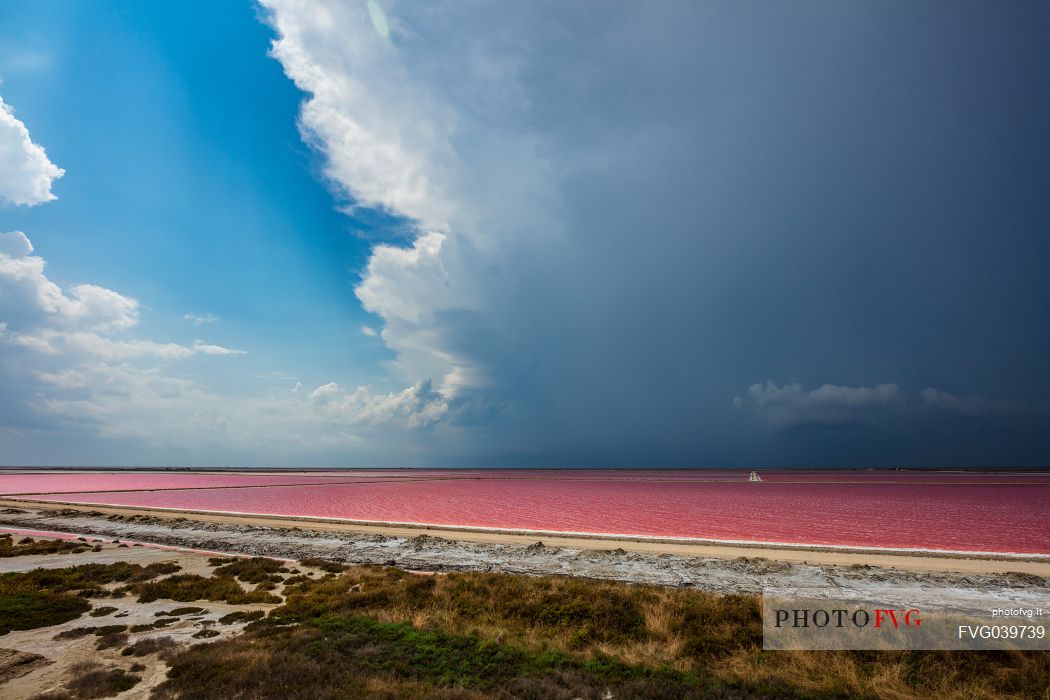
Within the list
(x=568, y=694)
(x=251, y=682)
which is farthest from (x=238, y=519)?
(x=568, y=694)

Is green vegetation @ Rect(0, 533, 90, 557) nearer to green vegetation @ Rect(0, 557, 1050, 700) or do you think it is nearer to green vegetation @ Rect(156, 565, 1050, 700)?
green vegetation @ Rect(0, 557, 1050, 700)

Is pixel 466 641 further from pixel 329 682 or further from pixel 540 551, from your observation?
pixel 540 551

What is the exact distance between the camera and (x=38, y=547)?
79.0 ft

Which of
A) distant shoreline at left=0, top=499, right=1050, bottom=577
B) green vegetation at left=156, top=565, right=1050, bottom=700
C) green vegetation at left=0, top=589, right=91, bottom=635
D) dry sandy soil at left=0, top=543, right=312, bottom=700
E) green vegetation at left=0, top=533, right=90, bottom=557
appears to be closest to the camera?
green vegetation at left=156, top=565, right=1050, bottom=700

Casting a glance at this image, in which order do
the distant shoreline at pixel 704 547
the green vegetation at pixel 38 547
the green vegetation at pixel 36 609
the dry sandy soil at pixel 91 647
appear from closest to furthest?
the dry sandy soil at pixel 91 647 → the green vegetation at pixel 36 609 → the distant shoreline at pixel 704 547 → the green vegetation at pixel 38 547

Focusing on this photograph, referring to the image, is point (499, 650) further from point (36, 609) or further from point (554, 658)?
point (36, 609)

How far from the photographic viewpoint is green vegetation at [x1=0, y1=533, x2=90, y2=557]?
76.1 ft

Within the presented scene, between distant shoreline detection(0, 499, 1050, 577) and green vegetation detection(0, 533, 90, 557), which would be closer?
distant shoreline detection(0, 499, 1050, 577)

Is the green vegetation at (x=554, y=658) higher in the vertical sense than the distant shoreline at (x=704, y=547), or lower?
higher

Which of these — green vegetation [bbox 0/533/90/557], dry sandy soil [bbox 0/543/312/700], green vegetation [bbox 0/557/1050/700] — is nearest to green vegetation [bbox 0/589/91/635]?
green vegetation [bbox 0/557/1050/700]

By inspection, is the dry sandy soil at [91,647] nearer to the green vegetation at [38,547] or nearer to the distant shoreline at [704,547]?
the green vegetation at [38,547]

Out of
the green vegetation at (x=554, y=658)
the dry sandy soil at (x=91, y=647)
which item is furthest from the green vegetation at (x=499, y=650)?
the dry sandy soil at (x=91, y=647)

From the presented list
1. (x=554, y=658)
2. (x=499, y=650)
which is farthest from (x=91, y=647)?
(x=554, y=658)

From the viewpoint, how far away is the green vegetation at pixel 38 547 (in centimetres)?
2320
